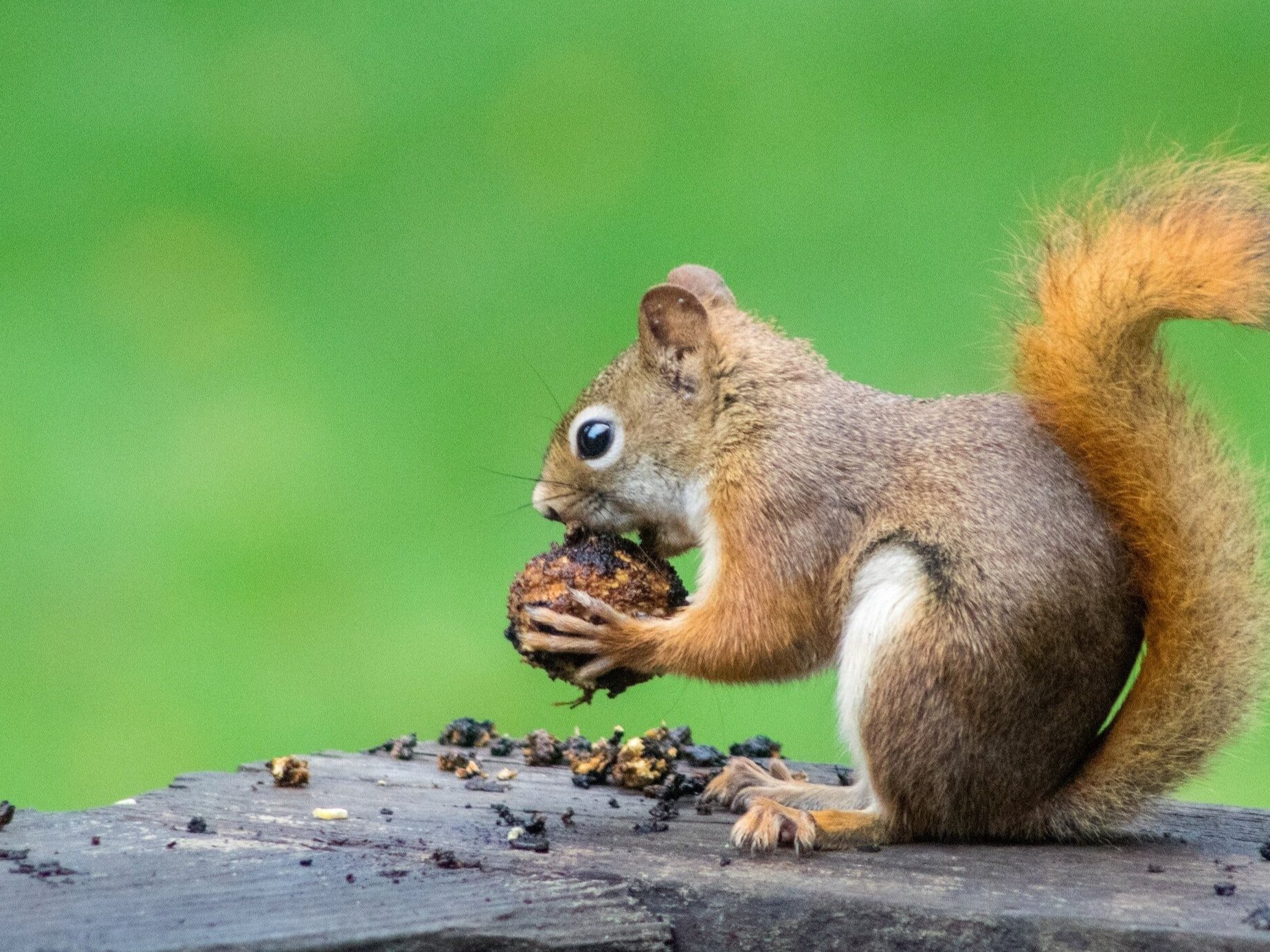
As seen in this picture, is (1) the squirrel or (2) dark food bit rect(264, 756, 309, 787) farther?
(2) dark food bit rect(264, 756, 309, 787)

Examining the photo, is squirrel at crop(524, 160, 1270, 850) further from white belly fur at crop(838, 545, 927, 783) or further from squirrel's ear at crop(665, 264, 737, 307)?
squirrel's ear at crop(665, 264, 737, 307)

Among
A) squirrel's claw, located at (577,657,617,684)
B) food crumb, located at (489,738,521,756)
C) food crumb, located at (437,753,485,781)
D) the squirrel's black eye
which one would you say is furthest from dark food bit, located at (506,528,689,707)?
food crumb, located at (489,738,521,756)

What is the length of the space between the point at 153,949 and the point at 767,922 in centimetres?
61

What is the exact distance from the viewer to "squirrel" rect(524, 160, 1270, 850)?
1.86 meters

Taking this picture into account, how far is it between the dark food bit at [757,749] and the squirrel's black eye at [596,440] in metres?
0.63

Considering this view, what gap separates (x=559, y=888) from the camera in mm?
1577

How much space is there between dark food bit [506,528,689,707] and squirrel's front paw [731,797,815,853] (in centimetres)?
27

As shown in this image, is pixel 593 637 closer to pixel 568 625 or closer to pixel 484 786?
pixel 568 625

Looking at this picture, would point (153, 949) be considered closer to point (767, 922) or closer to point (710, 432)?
point (767, 922)

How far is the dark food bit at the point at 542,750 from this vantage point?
241 cm

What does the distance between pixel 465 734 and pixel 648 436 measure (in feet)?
2.13

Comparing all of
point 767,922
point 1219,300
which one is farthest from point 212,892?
point 1219,300

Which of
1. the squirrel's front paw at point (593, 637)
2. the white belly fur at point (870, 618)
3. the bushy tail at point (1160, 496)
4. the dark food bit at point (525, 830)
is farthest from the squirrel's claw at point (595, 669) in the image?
the bushy tail at point (1160, 496)

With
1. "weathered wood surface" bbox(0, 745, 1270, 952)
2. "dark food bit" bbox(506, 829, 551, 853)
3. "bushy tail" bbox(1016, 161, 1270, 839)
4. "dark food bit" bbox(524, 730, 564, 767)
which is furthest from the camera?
"dark food bit" bbox(524, 730, 564, 767)
